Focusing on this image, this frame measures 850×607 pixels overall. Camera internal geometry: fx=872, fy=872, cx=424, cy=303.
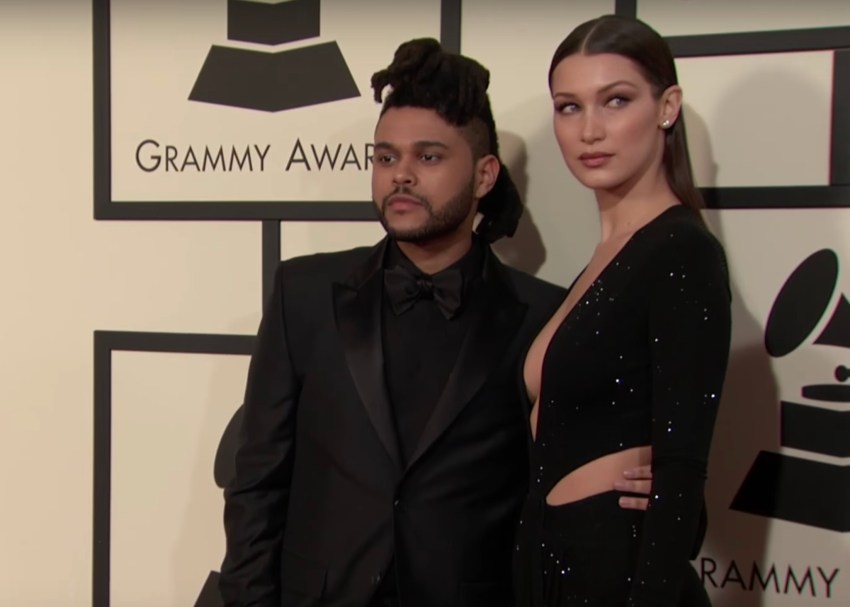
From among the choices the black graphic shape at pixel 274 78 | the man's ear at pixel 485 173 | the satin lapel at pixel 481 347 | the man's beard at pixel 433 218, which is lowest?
the satin lapel at pixel 481 347

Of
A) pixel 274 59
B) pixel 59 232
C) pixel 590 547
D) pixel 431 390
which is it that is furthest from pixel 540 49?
pixel 59 232

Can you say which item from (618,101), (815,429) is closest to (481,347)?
(618,101)

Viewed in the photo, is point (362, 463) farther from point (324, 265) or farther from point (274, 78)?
point (274, 78)

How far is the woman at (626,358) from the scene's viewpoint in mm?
1062

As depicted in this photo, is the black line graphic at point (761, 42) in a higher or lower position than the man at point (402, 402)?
higher

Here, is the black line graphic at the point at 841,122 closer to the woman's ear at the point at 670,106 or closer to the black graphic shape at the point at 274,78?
the woman's ear at the point at 670,106

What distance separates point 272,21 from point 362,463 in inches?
39.8

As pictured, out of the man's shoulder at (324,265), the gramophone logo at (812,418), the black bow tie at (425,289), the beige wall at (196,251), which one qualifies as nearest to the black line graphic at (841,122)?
the beige wall at (196,251)

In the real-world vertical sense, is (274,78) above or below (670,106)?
above

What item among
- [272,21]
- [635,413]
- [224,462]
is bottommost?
[224,462]

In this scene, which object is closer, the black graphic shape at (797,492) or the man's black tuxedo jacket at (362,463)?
the man's black tuxedo jacket at (362,463)

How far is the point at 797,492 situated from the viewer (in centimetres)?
165

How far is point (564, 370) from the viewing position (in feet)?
3.87

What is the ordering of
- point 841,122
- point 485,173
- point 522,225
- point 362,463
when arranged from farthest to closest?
point 522,225 < point 841,122 < point 485,173 < point 362,463
